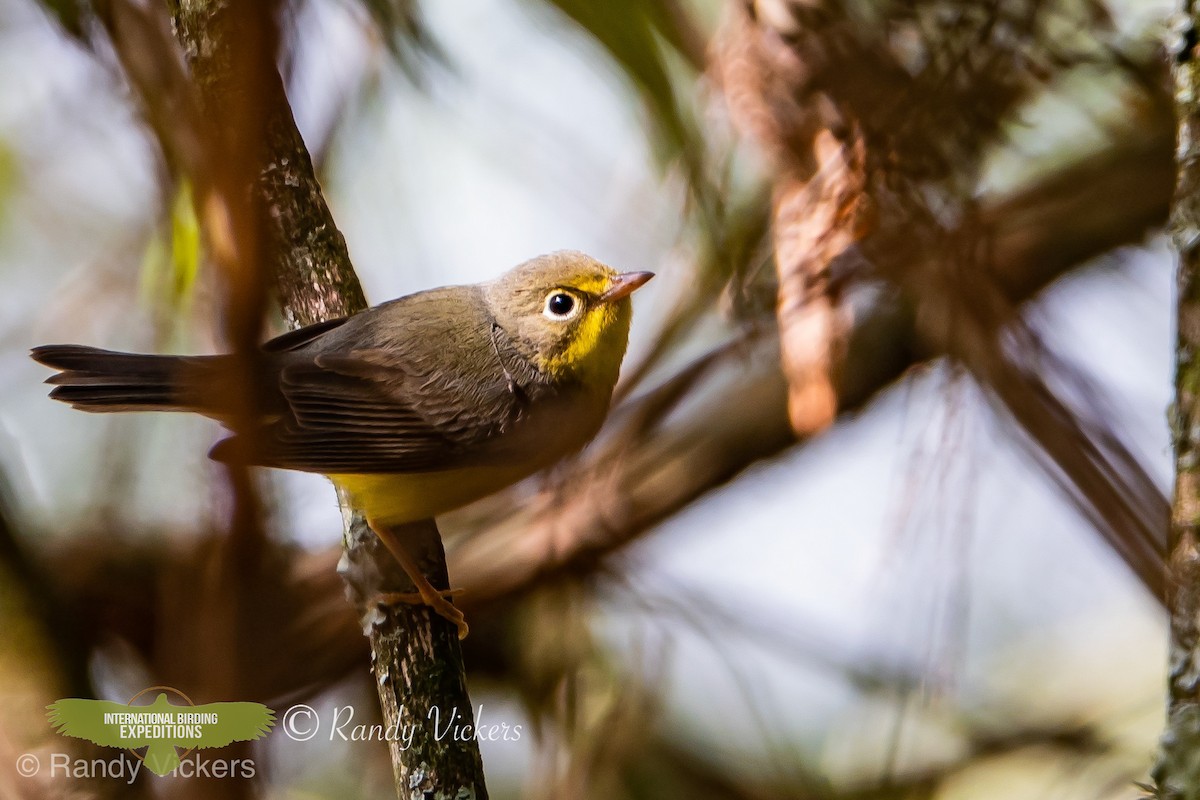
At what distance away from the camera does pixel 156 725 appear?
6.68 feet

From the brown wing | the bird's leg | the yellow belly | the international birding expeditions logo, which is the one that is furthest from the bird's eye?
the international birding expeditions logo

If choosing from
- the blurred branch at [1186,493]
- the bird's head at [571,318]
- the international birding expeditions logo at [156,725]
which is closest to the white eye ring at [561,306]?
the bird's head at [571,318]

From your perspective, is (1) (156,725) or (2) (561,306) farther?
(2) (561,306)

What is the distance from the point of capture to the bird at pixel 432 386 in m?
2.84

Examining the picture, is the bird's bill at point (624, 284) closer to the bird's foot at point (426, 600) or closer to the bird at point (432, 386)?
the bird at point (432, 386)

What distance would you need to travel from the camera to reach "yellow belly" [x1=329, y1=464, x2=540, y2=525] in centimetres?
285

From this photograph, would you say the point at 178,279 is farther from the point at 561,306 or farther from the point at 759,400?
the point at 759,400

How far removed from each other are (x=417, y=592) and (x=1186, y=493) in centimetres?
194

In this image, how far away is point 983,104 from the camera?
4.93 feet

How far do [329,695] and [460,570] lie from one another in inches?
23.3

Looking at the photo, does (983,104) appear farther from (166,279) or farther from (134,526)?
(134,526)

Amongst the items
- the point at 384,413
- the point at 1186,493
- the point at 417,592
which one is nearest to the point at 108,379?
the point at 384,413

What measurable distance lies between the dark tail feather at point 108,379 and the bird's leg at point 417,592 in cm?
68

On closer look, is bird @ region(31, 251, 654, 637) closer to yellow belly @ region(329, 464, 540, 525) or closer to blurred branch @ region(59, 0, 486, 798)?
yellow belly @ region(329, 464, 540, 525)
